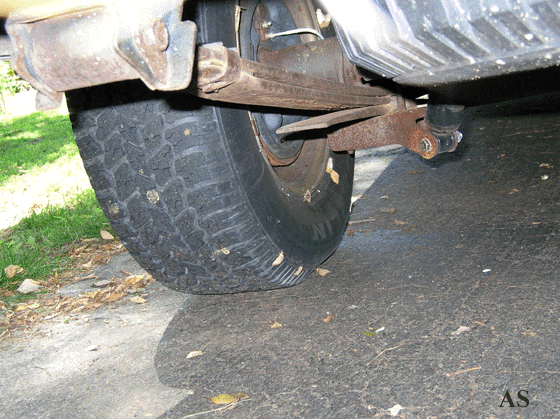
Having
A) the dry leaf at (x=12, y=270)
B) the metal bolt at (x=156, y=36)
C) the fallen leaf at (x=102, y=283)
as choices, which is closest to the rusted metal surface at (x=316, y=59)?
the metal bolt at (x=156, y=36)

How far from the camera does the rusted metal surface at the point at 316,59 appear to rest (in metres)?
A: 1.95

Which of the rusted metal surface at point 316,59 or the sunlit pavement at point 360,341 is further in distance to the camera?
the rusted metal surface at point 316,59

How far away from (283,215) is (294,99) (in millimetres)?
476

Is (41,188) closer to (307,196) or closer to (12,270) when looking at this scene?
(12,270)

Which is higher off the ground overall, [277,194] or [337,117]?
[337,117]

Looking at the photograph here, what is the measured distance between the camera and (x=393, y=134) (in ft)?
6.80

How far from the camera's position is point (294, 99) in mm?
1563

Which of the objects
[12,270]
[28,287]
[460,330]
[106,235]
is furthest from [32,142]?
[460,330]

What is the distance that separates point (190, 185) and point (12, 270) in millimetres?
1455

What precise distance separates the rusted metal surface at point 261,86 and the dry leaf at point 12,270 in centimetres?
174

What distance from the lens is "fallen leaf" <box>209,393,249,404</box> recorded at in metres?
1.49

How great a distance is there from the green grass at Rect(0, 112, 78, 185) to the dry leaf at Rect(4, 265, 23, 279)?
246cm

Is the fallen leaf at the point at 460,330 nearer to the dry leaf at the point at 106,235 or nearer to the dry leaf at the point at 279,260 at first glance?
the dry leaf at the point at 279,260

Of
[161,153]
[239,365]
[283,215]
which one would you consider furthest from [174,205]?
[239,365]
